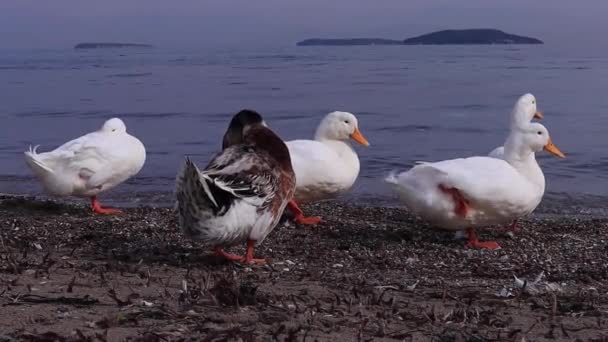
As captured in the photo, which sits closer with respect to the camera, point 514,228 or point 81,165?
point 514,228

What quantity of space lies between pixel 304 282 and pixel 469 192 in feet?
7.29

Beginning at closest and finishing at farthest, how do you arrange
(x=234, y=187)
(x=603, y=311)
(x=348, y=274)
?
(x=603, y=311) → (x=234, y=187) → (x=348, y=274)

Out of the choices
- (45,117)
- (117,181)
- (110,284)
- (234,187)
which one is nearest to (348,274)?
(234,187)

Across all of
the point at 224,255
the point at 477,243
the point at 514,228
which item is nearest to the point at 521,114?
the point at 514,228

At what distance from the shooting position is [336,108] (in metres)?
21.2

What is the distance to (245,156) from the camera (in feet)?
19.8

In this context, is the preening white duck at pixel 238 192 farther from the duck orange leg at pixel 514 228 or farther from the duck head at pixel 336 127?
the duck orange leg at pixel 514 228

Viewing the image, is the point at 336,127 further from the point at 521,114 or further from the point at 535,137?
the point at 535,137


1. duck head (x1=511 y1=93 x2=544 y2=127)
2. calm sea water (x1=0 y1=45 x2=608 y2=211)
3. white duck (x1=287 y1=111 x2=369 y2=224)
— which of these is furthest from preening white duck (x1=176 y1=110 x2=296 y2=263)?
calm sea water (x1=0 y1=45 x2=608 y2=211)

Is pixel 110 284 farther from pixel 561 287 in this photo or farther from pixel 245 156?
pixel 561 287

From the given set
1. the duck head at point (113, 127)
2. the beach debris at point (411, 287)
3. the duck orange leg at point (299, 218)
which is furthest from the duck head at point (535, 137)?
the duck head at point (113, 127)

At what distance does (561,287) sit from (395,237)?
85.1 inches

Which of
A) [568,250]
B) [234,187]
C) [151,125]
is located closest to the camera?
[234,187]

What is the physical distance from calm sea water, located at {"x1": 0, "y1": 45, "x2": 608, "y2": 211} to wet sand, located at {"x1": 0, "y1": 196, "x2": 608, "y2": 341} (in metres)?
3.15
